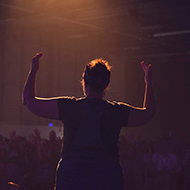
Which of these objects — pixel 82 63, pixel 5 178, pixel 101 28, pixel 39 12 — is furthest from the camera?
pixel 82 63

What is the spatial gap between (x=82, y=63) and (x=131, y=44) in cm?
280

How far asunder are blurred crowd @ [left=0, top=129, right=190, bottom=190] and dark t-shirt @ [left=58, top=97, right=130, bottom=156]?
3.52 m

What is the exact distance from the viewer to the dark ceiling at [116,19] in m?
10.6

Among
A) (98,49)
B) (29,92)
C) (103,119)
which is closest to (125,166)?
(103,119)

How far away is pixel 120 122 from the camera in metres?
1.86

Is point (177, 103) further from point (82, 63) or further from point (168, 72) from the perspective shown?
point (82, 63)

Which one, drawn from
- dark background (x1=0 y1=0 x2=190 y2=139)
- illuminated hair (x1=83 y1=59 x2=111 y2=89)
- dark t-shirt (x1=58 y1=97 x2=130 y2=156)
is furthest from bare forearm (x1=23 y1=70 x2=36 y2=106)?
dark background (x1=0 y1=0 x2=190 y2=139)

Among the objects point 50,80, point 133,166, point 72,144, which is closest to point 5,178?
point 133,166

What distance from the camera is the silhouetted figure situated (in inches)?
68.2

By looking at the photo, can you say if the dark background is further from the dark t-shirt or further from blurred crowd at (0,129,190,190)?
the dark t-shirt

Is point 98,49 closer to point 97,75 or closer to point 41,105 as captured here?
point 97,75

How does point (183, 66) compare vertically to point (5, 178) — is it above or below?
above

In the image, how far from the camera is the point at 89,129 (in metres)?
1.78

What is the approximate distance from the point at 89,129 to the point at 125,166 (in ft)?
14.8
